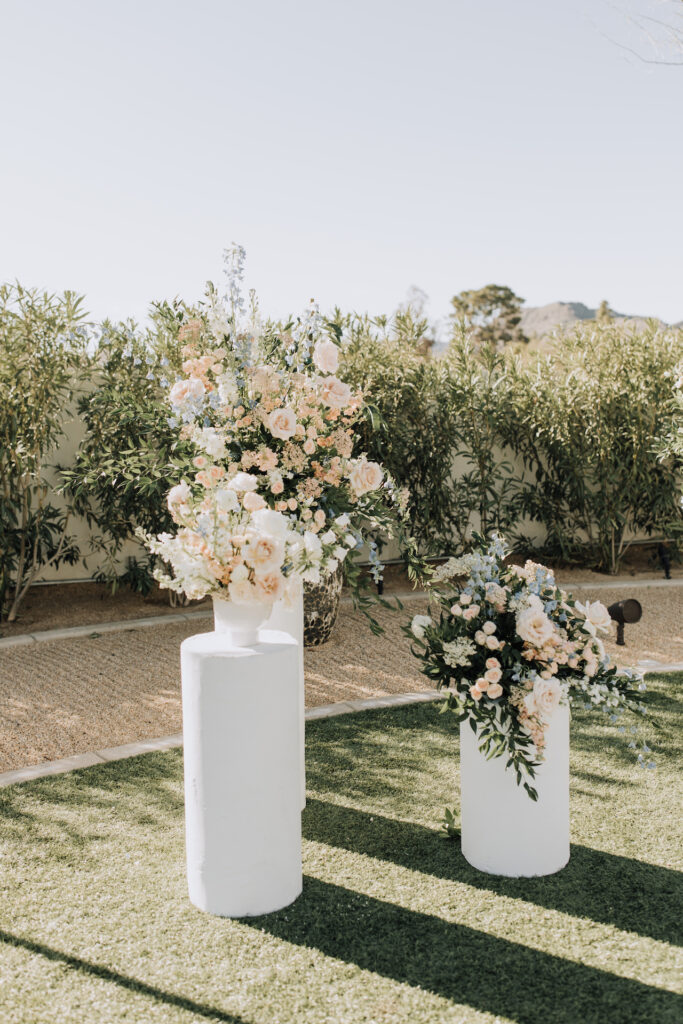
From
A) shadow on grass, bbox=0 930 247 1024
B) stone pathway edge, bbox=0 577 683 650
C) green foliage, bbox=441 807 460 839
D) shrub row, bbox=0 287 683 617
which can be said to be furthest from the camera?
shrub row, bbox=0 287 683 617

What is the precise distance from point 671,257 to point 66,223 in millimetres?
17106

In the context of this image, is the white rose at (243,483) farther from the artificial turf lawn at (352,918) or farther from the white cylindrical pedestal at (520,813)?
the artificial turf lawn at (352,918)

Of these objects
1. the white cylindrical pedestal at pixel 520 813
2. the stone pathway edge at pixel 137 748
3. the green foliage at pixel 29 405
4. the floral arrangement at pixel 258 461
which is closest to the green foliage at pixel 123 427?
the green foliage at pixel 29 405

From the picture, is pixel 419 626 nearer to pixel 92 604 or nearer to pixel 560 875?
pixel 560 875

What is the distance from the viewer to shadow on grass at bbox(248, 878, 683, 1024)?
2164 mm

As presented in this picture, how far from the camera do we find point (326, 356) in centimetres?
292

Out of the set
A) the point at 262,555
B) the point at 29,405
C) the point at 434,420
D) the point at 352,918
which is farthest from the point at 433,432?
the point at 352,918

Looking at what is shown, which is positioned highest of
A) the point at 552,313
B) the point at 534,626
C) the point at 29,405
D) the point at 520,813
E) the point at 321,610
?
the point at 552,313

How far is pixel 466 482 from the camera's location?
755 centimetres

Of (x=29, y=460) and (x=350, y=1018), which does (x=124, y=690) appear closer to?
(x=29, y=460)

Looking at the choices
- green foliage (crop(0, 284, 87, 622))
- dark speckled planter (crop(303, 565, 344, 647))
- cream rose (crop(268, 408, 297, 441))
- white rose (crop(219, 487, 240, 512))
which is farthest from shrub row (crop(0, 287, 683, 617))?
white rose (crop(219, 487, 240, 512))

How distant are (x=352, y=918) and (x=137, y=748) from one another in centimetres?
168

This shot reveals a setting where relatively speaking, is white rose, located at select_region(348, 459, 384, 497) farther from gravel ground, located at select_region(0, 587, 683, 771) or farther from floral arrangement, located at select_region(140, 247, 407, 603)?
gravel ground, located at select_region(0, 587, 683, 771)

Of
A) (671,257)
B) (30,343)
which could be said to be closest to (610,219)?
(671,257)
